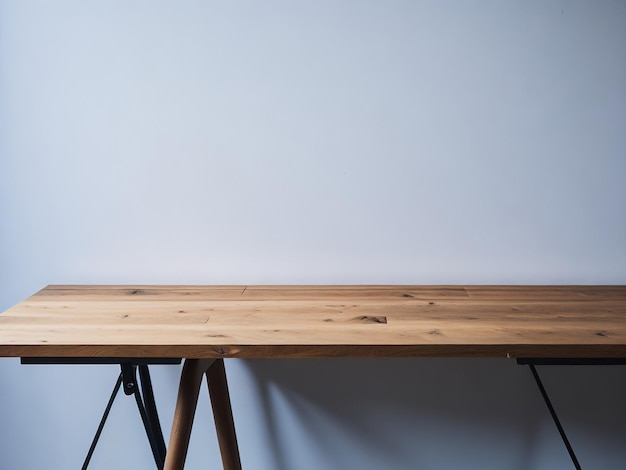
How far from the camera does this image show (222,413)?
4.74 feet

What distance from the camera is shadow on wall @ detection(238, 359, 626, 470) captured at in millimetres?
1652

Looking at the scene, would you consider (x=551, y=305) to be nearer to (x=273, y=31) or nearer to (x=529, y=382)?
(x=529, y=382)

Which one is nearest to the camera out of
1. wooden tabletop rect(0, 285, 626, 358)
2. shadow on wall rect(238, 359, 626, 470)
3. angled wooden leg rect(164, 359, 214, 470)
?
wooden tabletop rect(0, 285, 626, 358)

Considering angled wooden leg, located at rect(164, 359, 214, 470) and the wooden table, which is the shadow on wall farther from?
angled wooden leg, located at rect(164, 359, 214, 470)

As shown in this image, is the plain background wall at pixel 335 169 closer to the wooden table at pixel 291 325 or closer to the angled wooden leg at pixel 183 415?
the wooden table at pixel 291 325

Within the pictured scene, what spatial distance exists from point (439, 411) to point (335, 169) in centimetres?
80

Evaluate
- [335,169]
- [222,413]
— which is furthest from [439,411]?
[335,169]

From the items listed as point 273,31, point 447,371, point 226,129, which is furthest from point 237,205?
point 447,371

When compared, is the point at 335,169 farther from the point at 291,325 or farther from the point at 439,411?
the point at 439,411

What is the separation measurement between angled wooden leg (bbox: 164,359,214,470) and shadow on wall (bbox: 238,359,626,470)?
426mm

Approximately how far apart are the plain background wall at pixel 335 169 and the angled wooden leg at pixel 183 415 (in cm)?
42

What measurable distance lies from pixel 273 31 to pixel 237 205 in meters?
0.50

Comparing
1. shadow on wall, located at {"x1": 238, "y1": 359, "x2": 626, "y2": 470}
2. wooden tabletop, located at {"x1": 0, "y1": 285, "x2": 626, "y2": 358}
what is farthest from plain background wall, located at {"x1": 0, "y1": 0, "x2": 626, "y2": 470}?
wooden tabletop, located at {"x1": 0, "y1": 285, "x2": 626, "y2": 358}

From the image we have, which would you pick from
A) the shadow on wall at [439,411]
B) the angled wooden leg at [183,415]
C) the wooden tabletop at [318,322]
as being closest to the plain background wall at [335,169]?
the shadow on wall at [439,411]
